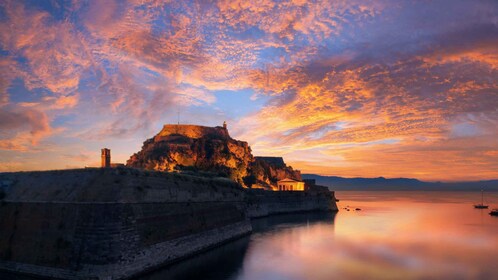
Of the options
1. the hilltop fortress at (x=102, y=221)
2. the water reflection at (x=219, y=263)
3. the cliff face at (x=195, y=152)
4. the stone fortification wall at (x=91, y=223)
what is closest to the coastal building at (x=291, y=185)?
the cliff face at (x=195, y=152)

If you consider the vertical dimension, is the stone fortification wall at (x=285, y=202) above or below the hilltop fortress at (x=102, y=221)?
below

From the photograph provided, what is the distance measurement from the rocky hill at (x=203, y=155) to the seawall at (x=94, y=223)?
71574mm

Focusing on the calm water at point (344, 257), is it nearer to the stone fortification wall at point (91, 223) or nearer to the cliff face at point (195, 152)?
the stone fortification wall at point (91, 223)

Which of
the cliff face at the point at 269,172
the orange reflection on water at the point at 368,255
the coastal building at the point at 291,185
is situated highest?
the cliff face at the point at 269,172

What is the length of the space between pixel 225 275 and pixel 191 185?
10.5m

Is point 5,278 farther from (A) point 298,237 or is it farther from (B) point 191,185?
(A) point 298,237

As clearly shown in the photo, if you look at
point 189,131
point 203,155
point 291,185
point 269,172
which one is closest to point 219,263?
point 291,185

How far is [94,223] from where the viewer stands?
72.0 ft

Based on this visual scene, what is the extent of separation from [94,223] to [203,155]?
305ft

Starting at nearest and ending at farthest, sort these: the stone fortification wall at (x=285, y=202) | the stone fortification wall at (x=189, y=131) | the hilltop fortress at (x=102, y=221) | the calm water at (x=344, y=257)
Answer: the hilltop fortress at (x=102, y=221), the calm water at (x=344, y=257), the stone fortification wall at (x=285, y=202), the stone fortification wall at (x=189, y=131)

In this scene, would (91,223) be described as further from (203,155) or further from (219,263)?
(203,155)

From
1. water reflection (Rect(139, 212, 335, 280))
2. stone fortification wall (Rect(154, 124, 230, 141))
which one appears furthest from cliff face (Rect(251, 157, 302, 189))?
water reflection (Rect(139, 212, 335, 280))

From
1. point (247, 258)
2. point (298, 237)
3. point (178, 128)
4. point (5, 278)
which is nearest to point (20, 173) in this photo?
point (5, 278)

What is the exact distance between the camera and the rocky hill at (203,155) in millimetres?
109500
